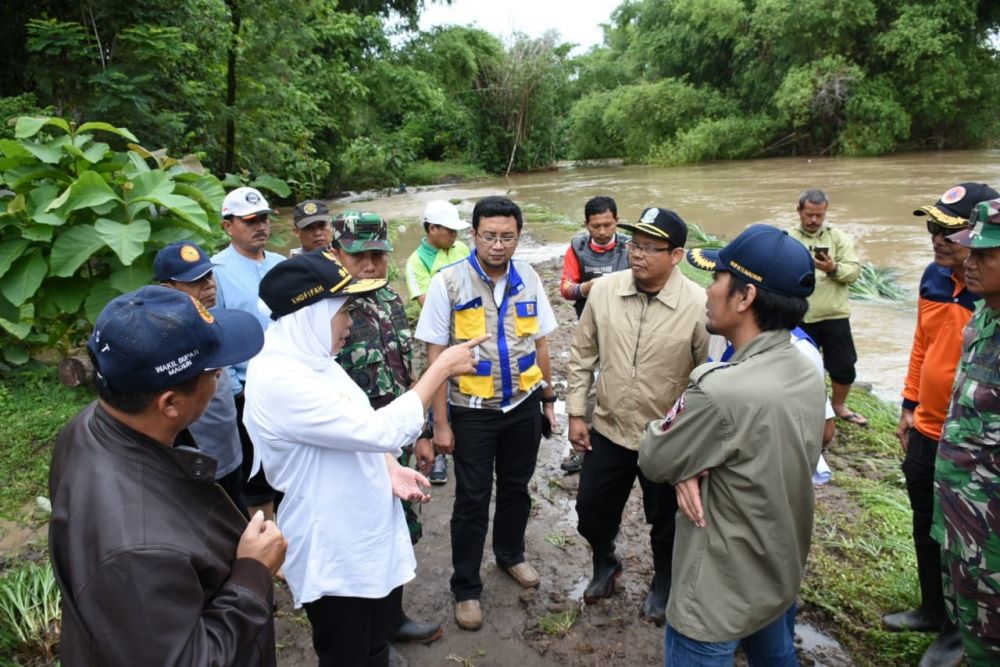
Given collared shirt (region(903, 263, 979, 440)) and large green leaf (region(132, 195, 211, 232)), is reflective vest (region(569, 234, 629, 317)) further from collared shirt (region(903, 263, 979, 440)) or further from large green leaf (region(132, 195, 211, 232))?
large green leaf (region(132, 195, 211, 232))

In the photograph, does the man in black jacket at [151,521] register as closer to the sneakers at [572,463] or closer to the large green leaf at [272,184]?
the sneakers at [572,463]

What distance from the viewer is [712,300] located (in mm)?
1994

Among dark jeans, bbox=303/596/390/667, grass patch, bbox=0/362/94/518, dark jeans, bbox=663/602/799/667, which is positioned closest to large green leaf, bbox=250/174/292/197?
grass patch, bbox=0/362/94/518

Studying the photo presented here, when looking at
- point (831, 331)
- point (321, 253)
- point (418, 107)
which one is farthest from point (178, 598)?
point (418, 107)

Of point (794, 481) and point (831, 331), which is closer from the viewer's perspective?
point (794, 481)

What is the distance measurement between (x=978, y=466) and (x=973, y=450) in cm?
5

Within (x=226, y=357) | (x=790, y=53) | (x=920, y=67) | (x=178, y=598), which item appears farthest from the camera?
(x=790, y=53)

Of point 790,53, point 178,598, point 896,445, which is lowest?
point 896,445

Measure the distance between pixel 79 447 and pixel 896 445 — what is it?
497 cm

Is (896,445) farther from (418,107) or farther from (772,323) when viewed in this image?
(418,107)

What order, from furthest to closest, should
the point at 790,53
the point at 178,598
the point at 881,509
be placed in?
the point at 790,53 < the point at 881,509 < the point at 178,598

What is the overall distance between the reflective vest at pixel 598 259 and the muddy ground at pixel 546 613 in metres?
1.73

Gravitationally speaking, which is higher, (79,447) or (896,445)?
(79,447)

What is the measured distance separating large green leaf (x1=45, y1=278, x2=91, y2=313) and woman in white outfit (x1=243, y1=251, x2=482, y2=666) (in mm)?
2806
